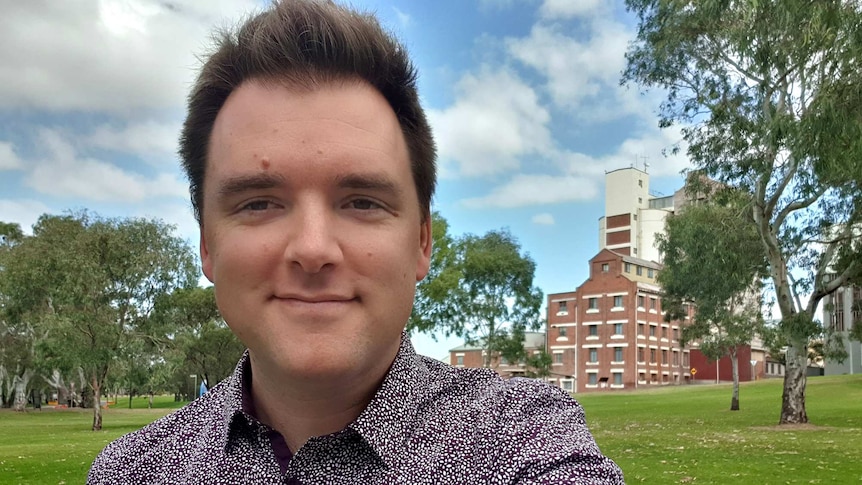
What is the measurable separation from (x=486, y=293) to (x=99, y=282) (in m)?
19.2

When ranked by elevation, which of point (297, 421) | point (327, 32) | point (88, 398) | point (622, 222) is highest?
point (622, 222)

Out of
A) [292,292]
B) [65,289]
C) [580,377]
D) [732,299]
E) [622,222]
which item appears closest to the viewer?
[292,292]

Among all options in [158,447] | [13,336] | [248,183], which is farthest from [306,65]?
[13,336]

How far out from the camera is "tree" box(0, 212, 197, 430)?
25.3 m

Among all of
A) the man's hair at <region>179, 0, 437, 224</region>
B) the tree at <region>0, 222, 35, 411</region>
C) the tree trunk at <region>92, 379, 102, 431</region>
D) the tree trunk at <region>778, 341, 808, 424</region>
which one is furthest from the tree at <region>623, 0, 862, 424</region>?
the tree at <region>0, 222, 35, 411</region>

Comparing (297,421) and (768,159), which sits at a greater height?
(768,159)

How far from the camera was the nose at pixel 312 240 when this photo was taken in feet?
3.67

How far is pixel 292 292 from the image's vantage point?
1140mm

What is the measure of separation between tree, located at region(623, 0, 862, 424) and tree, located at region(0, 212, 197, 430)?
17.9 m

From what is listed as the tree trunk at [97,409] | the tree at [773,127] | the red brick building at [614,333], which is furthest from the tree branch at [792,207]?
the red brick building at [614,333]

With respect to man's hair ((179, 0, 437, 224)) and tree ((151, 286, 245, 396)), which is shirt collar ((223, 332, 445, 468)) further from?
tree ((151, 286, 245, 396))

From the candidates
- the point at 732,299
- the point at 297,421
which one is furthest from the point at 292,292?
the point at 732,299

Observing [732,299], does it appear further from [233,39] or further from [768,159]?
[233,39]

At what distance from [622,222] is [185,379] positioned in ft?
146
